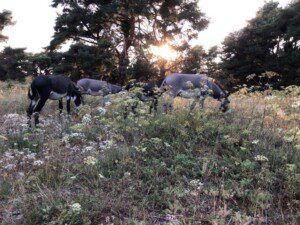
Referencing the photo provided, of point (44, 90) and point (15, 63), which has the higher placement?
point (15, 63)

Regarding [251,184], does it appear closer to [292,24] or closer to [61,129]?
[61,129]

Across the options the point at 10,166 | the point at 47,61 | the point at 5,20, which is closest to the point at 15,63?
the point at 5,20

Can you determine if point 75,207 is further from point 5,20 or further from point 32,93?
point 5,20

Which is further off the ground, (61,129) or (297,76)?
(297,76)

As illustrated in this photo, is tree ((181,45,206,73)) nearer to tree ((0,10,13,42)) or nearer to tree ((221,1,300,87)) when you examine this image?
tree ((221,1,300,87))

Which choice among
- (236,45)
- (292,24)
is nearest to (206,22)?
(236,45)

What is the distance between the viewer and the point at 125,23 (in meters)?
24.7

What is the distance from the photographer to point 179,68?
981 inches

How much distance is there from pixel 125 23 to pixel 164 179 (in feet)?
69.7

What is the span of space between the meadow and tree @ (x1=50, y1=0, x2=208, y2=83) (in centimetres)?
1786

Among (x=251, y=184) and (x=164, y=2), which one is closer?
(x=251, y=184)

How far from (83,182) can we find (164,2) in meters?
21.3

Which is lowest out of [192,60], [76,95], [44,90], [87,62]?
[76,95]

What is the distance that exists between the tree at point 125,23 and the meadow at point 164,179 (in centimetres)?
1786
